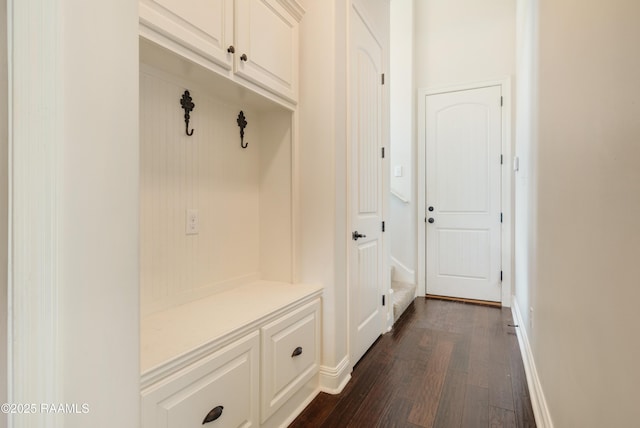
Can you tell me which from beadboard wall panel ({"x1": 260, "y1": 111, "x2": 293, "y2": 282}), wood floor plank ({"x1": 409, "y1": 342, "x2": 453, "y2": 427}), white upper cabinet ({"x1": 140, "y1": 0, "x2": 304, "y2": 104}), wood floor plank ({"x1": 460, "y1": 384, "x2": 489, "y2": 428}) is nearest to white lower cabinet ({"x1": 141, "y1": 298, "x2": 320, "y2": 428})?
beadboard wall panel ({"x1": 260, "y1": 111, "x2": 293, "y2": 282})

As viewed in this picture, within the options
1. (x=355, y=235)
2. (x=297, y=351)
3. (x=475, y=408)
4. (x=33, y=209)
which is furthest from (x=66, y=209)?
(x=475, y=408)

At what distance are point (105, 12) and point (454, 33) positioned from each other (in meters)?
3.94

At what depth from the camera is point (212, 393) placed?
1.14 metres

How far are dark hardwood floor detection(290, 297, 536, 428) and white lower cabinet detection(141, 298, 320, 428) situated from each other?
240 millimetres

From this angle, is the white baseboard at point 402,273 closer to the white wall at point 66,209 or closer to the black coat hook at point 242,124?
the black coat hook at point 242,124

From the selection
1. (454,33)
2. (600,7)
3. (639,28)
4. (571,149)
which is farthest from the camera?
(454,33)

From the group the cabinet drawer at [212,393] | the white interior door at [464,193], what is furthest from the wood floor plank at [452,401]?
the white interior door at [464,193]

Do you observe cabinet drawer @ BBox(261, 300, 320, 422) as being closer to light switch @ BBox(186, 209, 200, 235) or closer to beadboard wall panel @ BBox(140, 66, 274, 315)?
beadboard wall panel @ BBox(140, 66, 274, 315)

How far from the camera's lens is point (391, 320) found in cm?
282

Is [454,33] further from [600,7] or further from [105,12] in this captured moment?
[105,12]

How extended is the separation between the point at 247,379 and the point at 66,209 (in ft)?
3.18

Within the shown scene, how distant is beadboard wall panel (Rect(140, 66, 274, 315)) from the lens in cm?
137

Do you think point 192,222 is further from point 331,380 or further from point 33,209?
point 331,380

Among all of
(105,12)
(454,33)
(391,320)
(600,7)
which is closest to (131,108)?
(105,12)
